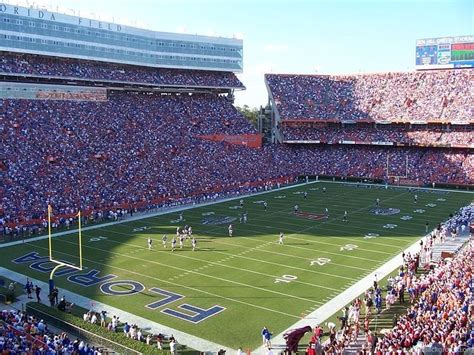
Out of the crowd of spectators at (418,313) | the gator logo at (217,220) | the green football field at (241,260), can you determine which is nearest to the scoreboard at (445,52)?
the green football field at (241,260)

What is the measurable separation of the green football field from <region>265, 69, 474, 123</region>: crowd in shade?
20.6 metres

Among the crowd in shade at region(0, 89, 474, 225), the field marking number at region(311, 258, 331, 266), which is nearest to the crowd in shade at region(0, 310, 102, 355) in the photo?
the field marking number at region(311, 258, 331, 266)

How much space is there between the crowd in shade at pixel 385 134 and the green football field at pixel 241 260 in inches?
660

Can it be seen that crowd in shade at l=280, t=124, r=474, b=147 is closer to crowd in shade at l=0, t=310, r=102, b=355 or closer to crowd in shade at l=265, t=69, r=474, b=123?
crowd in shade at l=265, t=69, r=474, b=123

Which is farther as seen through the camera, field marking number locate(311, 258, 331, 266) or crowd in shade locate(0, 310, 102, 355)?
field marking number locate(311, 258, 331, 266)

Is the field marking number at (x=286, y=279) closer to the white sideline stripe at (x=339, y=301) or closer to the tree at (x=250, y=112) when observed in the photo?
the white sideline stripe at (x=339, y=301)

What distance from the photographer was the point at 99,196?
37.8 meters

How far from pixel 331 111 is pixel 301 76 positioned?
7854mm

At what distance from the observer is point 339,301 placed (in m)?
20.0

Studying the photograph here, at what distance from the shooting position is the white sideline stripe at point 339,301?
678 inches

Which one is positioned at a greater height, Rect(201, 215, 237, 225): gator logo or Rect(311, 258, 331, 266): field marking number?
Rect(201, 215, 237, 225): gator logo

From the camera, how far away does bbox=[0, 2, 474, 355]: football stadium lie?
57.5ft

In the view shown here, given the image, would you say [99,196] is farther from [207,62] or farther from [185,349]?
[207,62]

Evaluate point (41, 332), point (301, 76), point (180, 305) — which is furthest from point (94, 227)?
point (301, 76)
